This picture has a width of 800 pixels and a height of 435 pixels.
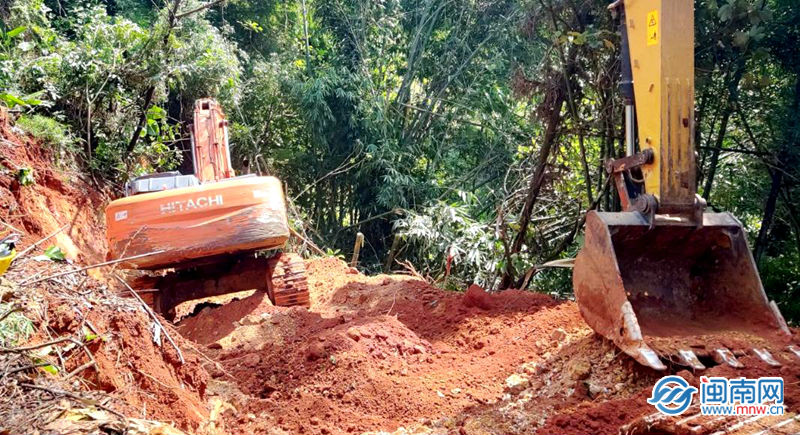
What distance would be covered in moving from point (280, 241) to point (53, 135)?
159 inches

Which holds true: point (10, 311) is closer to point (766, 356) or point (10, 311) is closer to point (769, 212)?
point (766, 356)

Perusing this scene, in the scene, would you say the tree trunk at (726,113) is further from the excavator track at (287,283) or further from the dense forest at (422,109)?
the excavator track at (287,283)

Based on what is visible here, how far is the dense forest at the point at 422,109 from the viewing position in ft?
19.3

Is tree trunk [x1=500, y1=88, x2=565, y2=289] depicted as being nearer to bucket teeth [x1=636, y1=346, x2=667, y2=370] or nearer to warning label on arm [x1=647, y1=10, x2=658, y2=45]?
warning label on arm [x1=647, y1=10, x2=658, y2=45]

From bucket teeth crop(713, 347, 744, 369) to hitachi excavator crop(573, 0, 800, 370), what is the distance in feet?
0.64

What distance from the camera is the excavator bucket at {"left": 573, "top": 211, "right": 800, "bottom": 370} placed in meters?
3.57

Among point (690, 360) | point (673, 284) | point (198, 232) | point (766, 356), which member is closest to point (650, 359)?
point (690, 360)

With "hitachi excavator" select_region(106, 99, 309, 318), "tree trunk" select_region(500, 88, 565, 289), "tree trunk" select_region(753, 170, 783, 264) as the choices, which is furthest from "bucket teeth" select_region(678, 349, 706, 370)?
"tree trunk" select_region(500, 88, 565, 289)

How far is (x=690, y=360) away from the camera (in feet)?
10.6

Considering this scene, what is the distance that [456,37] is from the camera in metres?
12.5

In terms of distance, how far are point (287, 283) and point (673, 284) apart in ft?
11.8

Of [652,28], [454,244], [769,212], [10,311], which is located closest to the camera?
[10,311]

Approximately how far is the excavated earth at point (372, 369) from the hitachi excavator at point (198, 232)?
1.33 ft

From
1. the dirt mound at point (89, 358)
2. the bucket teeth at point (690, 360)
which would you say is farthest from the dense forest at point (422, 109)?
the dirt mound at point (89, 358)
